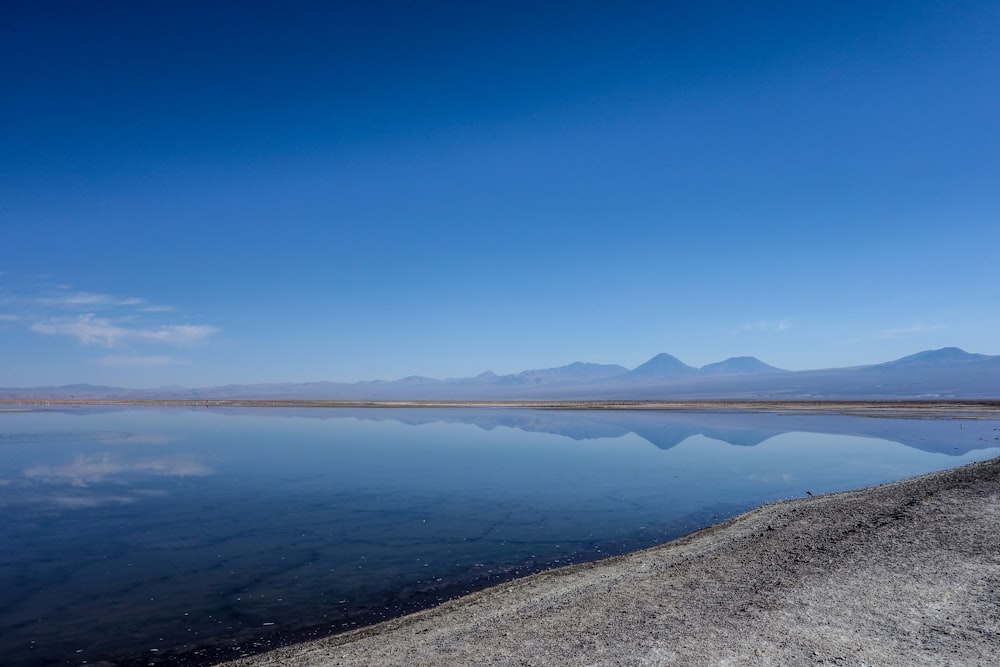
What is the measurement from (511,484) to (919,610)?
1544 cm

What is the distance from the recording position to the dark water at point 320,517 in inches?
412

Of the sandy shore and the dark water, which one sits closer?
the sandy shore

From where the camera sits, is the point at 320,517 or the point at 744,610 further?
the point at 320,517

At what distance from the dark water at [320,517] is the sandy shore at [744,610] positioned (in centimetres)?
164

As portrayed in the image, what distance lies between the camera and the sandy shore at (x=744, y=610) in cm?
771

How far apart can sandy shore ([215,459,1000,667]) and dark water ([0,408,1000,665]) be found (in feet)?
5.38

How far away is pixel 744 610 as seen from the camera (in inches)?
355

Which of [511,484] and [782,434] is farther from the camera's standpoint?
[782,434]

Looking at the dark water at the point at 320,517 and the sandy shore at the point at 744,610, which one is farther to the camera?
the dark water at the point at 320,517

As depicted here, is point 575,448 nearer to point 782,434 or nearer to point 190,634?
point 782,434

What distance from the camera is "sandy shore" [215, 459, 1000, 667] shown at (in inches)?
303

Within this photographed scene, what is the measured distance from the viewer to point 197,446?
3725cm

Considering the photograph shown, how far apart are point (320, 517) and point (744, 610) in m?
12.8

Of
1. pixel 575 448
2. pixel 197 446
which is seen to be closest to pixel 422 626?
pixel 575 448
